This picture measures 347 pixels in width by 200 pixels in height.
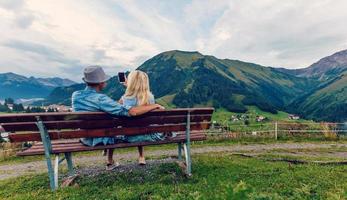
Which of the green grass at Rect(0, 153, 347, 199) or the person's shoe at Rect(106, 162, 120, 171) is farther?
the person's shoe at Rect(106, 162, 120, 171)

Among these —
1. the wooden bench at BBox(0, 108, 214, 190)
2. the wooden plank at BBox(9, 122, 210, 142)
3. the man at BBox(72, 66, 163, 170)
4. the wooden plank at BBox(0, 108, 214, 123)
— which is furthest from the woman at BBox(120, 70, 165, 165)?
the wooden plank at BBox(0, 108, 214, 123)

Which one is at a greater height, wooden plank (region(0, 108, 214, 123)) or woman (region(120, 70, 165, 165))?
woman (region(120, 70, 165, 165))

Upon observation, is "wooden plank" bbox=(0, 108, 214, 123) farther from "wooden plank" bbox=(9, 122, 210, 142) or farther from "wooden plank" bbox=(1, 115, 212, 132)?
"wooden plank" bbox=(9, 122, 210, 142)

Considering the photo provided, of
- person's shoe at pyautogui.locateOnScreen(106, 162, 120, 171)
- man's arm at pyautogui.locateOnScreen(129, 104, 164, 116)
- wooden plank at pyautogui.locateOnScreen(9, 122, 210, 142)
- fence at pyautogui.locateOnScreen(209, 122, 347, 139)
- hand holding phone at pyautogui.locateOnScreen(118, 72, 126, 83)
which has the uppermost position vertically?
hand holding phone at pyautogui.locateOnScreen(118, 72, 126, 83)

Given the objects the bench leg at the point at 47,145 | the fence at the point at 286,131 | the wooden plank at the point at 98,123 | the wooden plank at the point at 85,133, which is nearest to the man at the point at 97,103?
the wooden plank at the point at 98,123

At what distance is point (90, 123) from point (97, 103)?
15.4 inches

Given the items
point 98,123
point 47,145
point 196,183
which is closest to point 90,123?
point 98,123

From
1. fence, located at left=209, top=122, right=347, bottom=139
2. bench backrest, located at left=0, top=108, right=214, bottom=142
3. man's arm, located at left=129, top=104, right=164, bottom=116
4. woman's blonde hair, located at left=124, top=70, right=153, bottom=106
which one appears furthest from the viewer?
fence, located at left=209, top=122, right=347, bottom=139

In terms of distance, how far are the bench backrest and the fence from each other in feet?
31.6

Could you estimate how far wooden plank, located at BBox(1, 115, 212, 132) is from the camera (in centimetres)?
523

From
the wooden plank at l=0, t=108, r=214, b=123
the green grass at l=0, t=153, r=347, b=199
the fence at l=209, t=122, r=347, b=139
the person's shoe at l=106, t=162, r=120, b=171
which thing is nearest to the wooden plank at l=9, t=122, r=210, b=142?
the wooden plank at l=0, t=108, r=214, b=123

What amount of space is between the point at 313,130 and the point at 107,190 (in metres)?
13.3

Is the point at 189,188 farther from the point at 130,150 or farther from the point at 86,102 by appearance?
the point at 130,150

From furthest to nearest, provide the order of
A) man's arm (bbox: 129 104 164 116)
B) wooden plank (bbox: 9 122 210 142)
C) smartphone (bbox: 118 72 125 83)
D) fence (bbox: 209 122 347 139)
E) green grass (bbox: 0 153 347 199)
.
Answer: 1. fence (bbox: 209 122 347 139)
2. smartphone (bbox: 118 72 125 83)
3. man's arm (bbox: 129 104 164 116)
4. wooden plank (bbox: 9 122 210 142)
5. green grass (bbox: 0 153 347 199)
